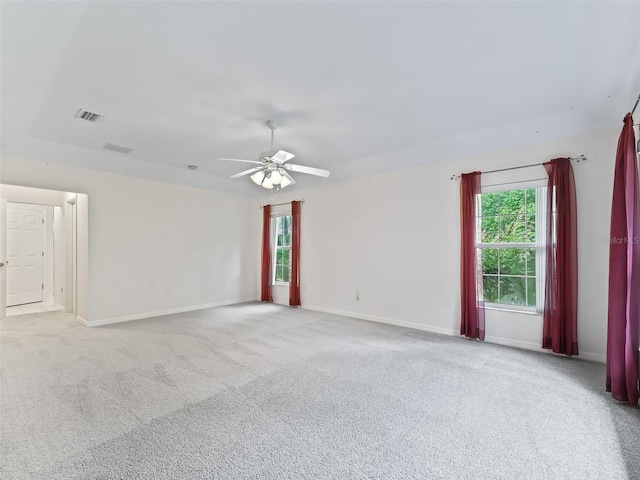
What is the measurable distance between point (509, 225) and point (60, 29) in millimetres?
4885

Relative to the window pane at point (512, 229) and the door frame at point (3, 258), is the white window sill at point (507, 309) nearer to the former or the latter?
the window pane at point (512, 229)

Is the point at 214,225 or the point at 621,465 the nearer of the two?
the point at 621,465

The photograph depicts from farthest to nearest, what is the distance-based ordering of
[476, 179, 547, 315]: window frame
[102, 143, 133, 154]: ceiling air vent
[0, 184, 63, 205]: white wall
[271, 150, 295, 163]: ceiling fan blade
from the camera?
1. [0, 184, 63, 205]: white wall
2. [102, 143, 133, 154]: ceiling air vent
3. [476, 179, 547, 315]: window frame
4. [271, 150, 295, 163]: ceiling fan blade

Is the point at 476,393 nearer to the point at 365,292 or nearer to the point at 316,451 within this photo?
the point at 316,451

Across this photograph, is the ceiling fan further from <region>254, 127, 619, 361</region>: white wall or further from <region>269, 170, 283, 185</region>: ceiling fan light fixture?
<region>254, 127, 619, 361</region>: white wall

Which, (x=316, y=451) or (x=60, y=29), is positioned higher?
(x=60, y=29)

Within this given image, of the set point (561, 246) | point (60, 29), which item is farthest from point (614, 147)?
point (60, 29)

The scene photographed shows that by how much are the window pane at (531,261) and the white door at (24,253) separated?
9.26 meters

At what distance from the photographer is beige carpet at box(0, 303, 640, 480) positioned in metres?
1.69

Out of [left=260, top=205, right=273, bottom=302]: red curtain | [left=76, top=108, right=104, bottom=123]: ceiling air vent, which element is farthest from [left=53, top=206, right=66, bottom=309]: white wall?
[left=260, top=205, right=273, bottom=302]: red curtain

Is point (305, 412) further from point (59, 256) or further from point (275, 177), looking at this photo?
point (59, 256)

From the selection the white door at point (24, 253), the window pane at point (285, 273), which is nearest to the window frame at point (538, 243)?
the window pane at point (285, 273)

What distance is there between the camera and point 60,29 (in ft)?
6.68

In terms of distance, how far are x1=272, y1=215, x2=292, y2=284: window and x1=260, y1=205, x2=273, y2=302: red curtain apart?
13cm
